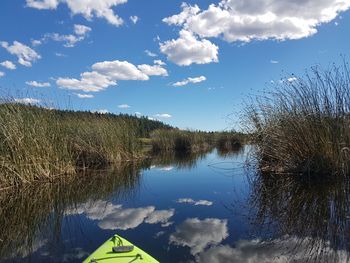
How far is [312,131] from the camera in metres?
8.85

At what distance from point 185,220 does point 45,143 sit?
18.3 feet

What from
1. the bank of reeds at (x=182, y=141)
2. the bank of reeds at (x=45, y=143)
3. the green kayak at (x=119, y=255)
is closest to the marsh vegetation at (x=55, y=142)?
the bank of reeds at (x=45, y=143)

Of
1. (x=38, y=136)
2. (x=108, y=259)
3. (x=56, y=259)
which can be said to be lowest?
(x=56, y=259)

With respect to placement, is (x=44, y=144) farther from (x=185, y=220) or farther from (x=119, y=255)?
(x=119, y=255)

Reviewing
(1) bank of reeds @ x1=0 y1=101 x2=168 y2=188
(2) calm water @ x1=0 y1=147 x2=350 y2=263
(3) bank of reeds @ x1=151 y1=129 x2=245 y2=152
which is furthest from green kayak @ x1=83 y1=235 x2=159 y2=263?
(3) bank of reeds @ x1=151 y1=129 x2=245 y2=152

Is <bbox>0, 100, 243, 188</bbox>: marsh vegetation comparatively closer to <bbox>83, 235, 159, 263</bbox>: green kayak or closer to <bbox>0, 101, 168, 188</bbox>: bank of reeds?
<bbox>0, 101, 168, 188</bbox>: bank of reeds

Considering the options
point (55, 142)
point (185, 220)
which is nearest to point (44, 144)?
point (55, 142)

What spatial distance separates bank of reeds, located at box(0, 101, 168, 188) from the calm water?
65 centimetres

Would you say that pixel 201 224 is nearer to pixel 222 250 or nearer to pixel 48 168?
pixel 222 250

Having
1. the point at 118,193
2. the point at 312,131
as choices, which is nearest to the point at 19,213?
the point at 118,193

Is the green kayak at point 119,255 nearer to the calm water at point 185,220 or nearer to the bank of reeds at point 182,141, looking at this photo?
the calm water at point 185,220

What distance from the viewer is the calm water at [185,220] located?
4.34m

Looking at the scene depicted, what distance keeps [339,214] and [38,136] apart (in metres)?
7.39

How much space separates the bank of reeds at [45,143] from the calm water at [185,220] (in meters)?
0.65
